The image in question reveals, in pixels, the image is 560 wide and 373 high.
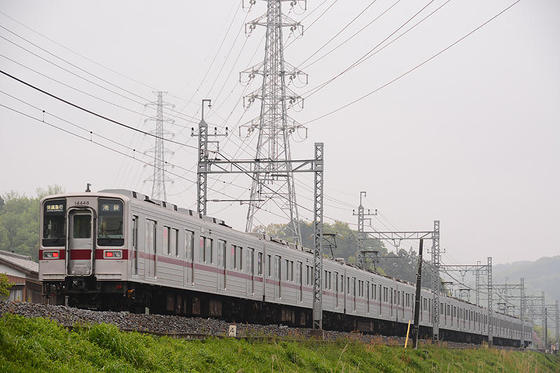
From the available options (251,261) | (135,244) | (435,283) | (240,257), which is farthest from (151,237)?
(435,283)

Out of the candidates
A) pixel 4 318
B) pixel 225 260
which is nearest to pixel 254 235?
pixel 225 260

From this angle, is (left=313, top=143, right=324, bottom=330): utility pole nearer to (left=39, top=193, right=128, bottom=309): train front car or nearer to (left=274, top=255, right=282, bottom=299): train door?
(left=274, top=255, right=282, bottom=299): train door

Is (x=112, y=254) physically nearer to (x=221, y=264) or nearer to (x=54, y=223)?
(x=54, y=223)

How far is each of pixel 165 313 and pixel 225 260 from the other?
3629 millimetres

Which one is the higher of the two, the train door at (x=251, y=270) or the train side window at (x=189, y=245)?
the train side window at (x=189, y=245)

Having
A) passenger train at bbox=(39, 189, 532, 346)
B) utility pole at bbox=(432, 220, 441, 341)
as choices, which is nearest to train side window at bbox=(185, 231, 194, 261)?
passenger train at bbox=(39, 189, 532, 346)

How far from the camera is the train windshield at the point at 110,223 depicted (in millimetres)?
20047

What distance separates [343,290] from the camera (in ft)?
128

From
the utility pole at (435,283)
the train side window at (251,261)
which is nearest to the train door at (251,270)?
the train side window at (251,261)

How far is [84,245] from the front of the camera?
20.3m

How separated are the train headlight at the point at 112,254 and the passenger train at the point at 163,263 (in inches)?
0.9

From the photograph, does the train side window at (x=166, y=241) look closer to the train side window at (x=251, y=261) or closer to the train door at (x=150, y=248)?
the train door at (x=150, y=248)

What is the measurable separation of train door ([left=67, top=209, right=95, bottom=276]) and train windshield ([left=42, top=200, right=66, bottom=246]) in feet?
0.76

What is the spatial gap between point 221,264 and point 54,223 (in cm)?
633
